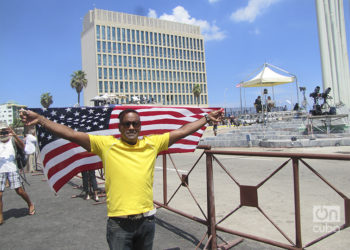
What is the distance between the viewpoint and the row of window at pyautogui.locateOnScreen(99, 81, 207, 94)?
Answer: 268 ft

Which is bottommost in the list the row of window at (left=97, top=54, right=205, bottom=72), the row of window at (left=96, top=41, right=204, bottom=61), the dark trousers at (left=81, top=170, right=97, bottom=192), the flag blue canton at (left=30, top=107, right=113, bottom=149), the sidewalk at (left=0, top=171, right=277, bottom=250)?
the sidewalk at (left=0, top=171, right=277, bottom=250)

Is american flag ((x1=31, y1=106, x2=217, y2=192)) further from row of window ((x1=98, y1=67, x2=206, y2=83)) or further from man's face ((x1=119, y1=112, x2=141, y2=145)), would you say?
row of window ((x1=98, y1=67, x2=206, y2=83))

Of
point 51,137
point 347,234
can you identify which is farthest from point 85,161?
point 347,234

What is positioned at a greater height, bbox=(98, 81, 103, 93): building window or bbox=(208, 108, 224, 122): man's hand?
bbox=(98, 81, 103, 93): building window

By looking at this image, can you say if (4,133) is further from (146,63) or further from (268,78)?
(146,63)

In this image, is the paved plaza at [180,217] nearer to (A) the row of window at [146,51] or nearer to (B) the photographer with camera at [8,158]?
(B) the photographer with camera at [8,158]

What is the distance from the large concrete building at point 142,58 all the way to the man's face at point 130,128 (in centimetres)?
7580

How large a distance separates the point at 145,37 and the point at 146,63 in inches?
348

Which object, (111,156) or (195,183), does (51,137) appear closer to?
(111,156)

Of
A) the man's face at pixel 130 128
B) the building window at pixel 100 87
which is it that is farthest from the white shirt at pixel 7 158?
the building window at pixel 100 87

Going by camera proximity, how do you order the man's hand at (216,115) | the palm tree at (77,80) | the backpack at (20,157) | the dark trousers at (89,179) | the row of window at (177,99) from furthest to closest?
the row of window at (177,99)
the palm tree at (77,80)
the dark trousers at (89,179)
the backpack at (20,157)
the man's hand at (216,115)

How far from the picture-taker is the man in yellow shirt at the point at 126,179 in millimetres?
2213

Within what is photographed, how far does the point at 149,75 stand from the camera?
90250mm

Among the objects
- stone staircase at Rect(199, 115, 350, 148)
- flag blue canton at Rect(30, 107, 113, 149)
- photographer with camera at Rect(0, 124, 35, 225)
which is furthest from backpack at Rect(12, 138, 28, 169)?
stone staircase at Rect(199, 115, 350, 148)
